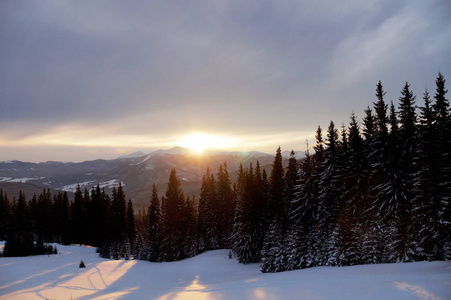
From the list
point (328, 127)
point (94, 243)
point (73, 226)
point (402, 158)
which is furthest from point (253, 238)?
point (73, 226)

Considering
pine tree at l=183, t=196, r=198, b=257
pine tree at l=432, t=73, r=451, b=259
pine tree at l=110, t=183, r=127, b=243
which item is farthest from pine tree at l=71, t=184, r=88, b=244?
pine tree at l=432, t=73, r=451, b=259

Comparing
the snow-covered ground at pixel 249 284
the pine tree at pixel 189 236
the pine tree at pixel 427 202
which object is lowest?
the pine tree at pixel 189 236

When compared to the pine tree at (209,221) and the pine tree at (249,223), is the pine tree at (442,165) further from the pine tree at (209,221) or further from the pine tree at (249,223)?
the pine tree at (209,221)

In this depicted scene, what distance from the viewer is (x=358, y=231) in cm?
2894

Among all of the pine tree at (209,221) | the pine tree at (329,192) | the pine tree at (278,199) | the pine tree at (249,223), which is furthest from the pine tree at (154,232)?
the pine tree at (329,192)

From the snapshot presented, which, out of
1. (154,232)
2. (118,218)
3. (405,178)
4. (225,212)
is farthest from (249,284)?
(118,218)

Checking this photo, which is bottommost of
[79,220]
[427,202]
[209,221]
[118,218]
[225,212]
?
[79,220]

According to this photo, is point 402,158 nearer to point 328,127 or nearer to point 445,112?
point 445,112

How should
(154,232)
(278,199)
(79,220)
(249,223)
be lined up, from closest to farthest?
(278,199) → (249,223) → (154,232) → (79,220)

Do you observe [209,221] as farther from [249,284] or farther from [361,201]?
[249,284]

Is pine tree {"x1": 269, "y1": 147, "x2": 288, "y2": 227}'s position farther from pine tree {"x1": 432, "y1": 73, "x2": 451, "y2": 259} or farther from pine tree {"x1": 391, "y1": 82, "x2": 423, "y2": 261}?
pine tree {"x1": 432, "y1": 73, "x2": 451, "y2": 259}

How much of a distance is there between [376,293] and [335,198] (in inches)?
794

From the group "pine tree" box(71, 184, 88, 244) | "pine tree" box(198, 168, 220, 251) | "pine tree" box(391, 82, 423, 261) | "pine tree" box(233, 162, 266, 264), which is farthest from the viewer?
"pine tree" box(71, 184, 88, 244)

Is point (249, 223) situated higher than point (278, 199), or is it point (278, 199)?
point (278, 199)
